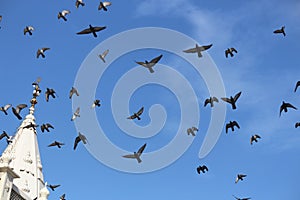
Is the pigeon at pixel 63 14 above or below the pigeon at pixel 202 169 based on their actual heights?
above

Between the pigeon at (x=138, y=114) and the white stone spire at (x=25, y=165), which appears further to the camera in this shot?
the white stone spire at (x=25, y=165)

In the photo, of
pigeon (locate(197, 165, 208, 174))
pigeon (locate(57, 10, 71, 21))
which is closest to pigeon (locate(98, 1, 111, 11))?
pigeon (locate(57, 10, 71, 21))

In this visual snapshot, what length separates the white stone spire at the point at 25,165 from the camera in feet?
76.6

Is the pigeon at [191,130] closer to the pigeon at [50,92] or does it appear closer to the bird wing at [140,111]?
the bird wing at [140,111]

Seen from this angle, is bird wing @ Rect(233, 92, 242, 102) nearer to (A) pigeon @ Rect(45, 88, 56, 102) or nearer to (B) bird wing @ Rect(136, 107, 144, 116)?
(B) bird wing @ Rect(136, 107, 144, 116)

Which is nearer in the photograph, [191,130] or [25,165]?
[191,130]

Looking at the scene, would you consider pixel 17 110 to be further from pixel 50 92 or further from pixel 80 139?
pixel 80 139

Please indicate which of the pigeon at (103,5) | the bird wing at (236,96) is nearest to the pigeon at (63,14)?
the pigeon at (103,5)

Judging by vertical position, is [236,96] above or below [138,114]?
above

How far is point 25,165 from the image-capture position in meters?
28.4

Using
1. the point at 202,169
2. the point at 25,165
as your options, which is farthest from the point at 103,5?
the point at 25,165

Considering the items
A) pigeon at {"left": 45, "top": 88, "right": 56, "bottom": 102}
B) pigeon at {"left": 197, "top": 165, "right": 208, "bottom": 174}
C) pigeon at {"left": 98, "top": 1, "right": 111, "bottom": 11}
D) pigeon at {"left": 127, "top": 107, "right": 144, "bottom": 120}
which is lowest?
pigeon at {"left": 197, "top": 165, "right": 208, "bottom": 174}

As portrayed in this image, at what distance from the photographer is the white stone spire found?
23.4 meters

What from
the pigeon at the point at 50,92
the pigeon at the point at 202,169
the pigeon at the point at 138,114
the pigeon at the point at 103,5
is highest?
the pigeon at the point at 103,5
